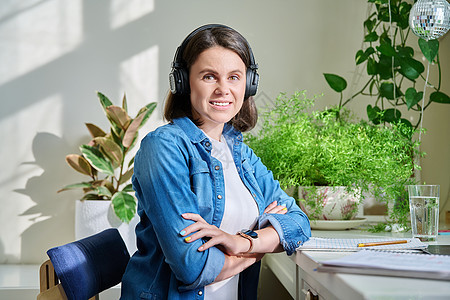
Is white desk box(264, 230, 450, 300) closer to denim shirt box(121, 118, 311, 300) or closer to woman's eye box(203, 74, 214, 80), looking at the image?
denim shirt box(121, 118, 311, 300)

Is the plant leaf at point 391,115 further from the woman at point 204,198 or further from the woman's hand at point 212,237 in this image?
the woman's hand at point 212,237

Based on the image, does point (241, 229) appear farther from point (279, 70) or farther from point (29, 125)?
point (29, 125)

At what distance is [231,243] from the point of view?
1160 mm

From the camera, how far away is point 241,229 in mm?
1287

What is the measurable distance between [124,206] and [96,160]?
240mm

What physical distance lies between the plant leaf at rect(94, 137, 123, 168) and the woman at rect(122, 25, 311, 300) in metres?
0.84

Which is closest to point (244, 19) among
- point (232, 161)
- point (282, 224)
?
point (232, 161)

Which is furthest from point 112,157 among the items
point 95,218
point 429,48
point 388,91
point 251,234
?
point 429,48

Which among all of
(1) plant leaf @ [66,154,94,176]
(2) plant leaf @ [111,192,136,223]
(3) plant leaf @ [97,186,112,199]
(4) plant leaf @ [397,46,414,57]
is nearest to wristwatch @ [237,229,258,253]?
(2) plant leaf @ [111,192,136,223]

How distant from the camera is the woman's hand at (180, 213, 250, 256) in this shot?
110 cm

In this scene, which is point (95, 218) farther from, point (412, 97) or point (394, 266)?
point (394, 266)


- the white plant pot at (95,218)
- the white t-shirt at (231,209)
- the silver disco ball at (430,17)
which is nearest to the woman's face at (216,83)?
the white t-shirt at (231,209)

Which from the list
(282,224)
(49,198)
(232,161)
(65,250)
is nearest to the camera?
(65,250)

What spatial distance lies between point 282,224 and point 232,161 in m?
0.23
